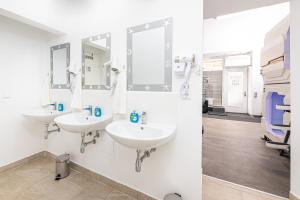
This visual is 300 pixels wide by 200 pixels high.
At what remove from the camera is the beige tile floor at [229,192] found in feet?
5.26

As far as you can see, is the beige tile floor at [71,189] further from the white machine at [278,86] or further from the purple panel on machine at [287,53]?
the purple panel on machine at [287,53]

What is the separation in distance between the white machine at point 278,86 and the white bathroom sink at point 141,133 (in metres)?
1.46

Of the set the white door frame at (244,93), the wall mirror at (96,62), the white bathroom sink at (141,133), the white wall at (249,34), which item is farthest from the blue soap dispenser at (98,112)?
the white door frame at (244,93)

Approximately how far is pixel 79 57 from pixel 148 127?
4.86 feet

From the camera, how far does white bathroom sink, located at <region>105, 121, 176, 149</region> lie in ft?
3.73

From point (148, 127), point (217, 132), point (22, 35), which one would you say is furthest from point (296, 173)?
point (22, 35)

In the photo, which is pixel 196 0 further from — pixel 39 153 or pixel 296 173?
pixel 39 153

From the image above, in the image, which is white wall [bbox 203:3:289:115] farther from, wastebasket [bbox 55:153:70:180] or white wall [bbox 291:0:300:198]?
wastebasket [bbox 55:153:70:180]

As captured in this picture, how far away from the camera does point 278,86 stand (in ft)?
7.79

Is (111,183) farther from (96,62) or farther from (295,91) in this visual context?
(295,91)

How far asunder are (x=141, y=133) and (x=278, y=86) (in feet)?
7.98

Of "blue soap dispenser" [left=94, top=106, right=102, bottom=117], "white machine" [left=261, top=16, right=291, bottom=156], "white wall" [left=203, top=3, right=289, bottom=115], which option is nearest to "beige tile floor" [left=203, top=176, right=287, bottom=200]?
"white machine" [left=261, top=16, right=291, bottom=156]

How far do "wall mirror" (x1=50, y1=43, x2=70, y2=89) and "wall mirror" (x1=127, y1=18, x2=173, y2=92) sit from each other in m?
1.17

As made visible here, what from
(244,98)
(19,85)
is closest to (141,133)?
(19,85)
